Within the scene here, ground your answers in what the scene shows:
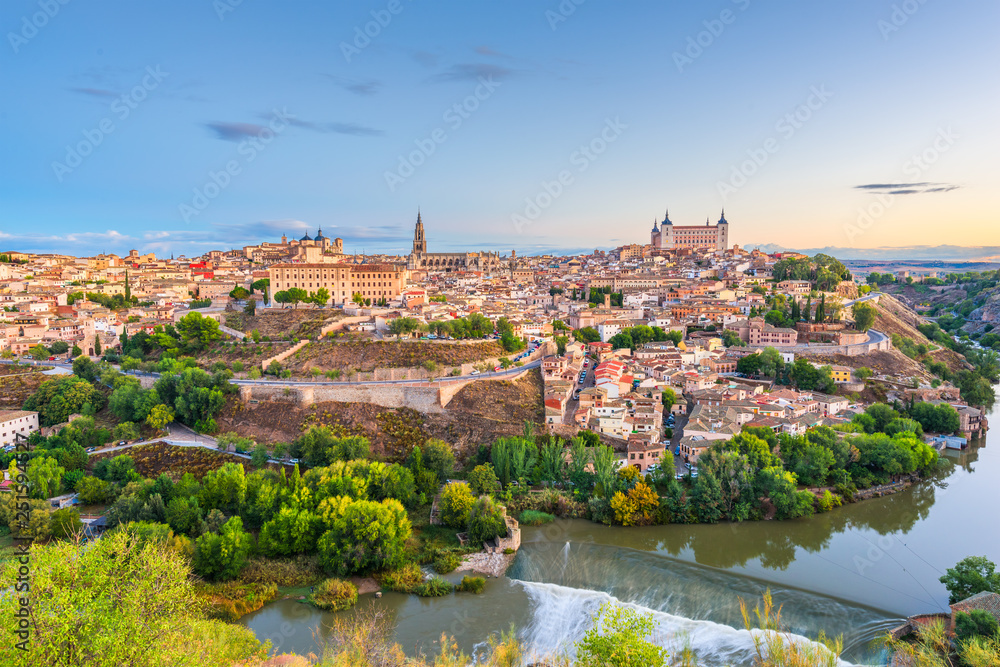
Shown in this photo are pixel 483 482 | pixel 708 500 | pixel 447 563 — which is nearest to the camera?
pixel 447 563

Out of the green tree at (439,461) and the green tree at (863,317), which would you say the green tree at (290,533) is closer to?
the green tree at (439,461)

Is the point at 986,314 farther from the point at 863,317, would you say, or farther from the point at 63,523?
the point at 63,523

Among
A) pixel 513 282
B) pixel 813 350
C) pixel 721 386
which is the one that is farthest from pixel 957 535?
pixel 513 282

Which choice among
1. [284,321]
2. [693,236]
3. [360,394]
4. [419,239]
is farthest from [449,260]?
[360,394]

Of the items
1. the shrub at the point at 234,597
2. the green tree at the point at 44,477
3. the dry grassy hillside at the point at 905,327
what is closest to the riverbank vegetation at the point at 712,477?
the shrub at the point at 234,597

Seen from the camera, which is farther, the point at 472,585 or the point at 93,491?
the point at 93,491

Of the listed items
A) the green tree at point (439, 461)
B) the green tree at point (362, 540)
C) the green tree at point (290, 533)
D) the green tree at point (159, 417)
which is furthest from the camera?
the green tree at point (159, 417)

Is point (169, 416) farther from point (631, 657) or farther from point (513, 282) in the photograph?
point (513, 282)
